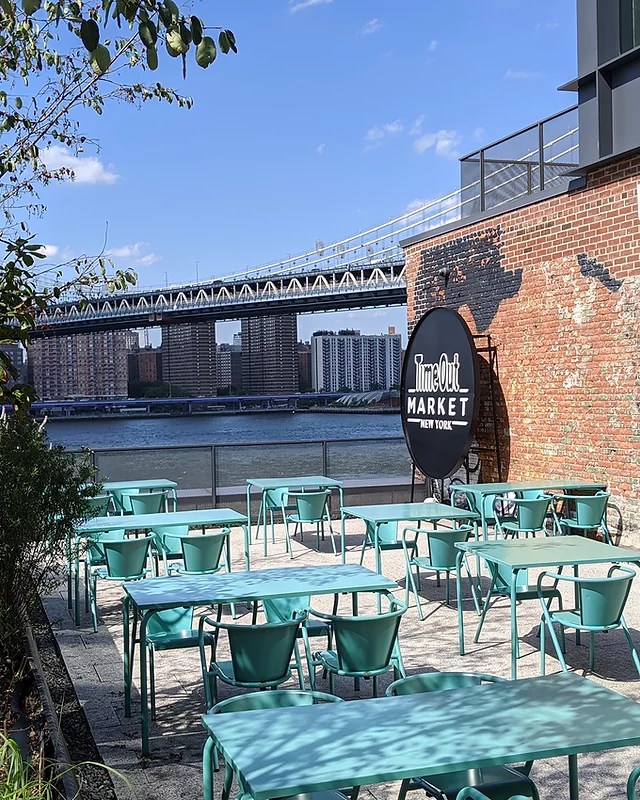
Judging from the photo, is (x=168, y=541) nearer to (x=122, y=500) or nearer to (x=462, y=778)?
(x=122, y=500)

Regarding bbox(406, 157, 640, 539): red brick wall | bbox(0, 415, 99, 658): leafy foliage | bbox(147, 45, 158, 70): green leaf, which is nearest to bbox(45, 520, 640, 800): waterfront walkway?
bbox(0, 415, 99, 658): leafy foliage

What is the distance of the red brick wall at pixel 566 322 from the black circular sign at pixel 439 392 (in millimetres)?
381

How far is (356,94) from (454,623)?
1987 cm

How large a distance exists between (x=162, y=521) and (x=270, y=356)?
27.4m

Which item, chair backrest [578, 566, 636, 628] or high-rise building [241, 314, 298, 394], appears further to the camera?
high-rise building [241, 314, 298, 394]

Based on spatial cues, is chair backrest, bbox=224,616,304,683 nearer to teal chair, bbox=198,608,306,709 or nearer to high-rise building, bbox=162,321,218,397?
teal chair, bbox=198,608,306,709

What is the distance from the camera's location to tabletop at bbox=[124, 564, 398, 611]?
4613 mm

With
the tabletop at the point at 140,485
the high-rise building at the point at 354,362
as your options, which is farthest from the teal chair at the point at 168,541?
the high-rise building at the point at 354,362

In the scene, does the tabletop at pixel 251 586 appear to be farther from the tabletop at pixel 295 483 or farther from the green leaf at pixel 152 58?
the tabletop at pixel 295 483

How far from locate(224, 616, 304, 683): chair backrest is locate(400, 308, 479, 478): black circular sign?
738cm

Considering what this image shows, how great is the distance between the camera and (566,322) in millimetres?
9938

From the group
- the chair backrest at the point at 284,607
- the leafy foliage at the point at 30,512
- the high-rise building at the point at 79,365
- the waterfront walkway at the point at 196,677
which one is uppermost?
the high-rise building at the point at 79,365

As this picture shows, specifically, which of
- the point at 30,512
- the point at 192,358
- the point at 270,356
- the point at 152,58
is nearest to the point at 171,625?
the point at 30,512

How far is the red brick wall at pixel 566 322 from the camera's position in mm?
9008
